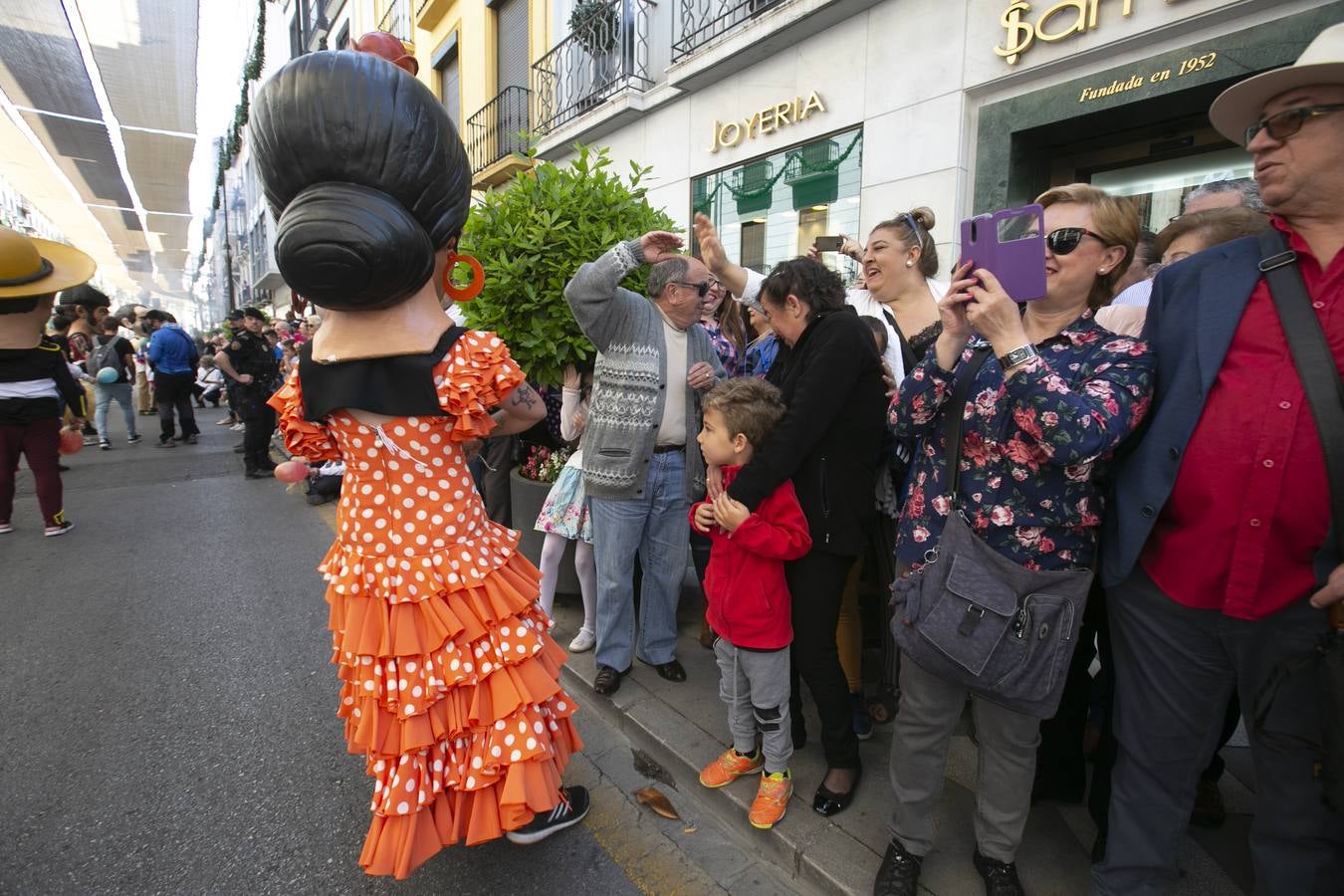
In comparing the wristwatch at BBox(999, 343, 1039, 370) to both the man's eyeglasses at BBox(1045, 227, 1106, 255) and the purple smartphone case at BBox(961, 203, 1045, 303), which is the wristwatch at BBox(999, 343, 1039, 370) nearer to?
the purple smartphone case at BBox(961, 203, 1045, 303)

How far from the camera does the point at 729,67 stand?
24.0ft

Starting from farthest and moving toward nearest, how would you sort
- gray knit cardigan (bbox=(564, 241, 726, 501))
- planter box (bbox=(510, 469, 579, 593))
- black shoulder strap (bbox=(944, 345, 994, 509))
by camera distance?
planter box (bbox=(510, 469, 579, 593)) → gray knit cardigan (bbox=(564, 241, 726, 501)) → black shoulder strap (bbox=(944, 345, 994, 509))

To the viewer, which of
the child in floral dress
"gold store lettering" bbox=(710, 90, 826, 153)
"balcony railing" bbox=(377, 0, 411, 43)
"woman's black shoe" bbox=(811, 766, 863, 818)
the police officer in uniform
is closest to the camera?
"woman's black shoe" bbox=(811, 766, 863, 818)

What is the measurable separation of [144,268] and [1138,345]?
65.2m

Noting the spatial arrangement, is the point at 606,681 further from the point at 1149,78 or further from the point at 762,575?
the point at 1149,78

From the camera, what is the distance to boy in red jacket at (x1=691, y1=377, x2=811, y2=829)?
80.3 inches

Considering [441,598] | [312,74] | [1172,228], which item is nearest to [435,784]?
[441,598]

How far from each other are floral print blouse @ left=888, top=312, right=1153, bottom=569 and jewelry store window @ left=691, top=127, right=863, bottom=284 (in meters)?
5.04

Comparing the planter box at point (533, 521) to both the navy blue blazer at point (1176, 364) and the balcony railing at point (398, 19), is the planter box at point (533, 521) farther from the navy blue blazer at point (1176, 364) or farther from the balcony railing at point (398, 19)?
the balcony railing at point (398, 19)

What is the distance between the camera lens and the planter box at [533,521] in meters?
3.70

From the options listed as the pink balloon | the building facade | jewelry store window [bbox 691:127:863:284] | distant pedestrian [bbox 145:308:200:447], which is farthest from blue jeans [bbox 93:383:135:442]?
the pink balloon

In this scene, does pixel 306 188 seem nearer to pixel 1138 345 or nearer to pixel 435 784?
pixel 435 784

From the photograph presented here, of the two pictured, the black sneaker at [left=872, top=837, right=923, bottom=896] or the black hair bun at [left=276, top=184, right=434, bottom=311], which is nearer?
the black hair bun at [left=276, top=184, right=434, bottom=311]

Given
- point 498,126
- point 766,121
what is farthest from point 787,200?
point 498,126
